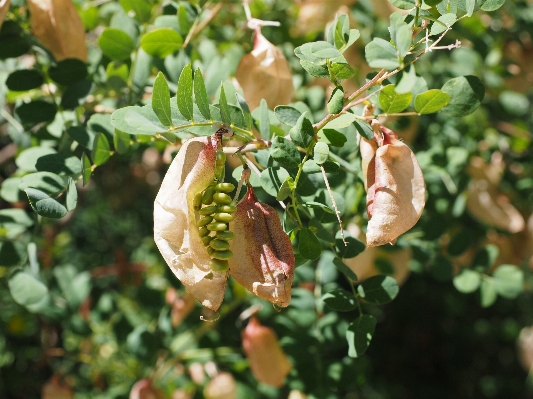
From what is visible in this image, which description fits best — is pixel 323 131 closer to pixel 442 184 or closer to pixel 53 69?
pixel 53 69

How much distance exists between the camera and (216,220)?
0.59 metres

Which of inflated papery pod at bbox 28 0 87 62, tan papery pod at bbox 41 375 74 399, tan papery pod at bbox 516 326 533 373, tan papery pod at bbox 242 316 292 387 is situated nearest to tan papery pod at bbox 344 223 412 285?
tan papery pod at bbox 242 316 292 387

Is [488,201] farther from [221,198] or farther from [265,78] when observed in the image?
[221,198]

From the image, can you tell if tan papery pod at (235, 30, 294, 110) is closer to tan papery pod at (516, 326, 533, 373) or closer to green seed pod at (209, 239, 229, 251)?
green seed pod at (209, 239, 229, 251)

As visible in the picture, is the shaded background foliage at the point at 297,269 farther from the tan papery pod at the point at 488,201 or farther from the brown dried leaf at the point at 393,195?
the brown dried leaf at the point at 393,195

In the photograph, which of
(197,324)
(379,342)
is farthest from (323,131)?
(379,342)

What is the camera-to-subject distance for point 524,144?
1.46 meters

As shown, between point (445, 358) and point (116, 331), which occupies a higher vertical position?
point (116, 331)

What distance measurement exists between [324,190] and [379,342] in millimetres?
1642

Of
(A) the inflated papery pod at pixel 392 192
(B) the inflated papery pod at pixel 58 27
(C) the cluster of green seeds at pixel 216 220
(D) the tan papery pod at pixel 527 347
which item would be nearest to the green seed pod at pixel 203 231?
(C) the cluster of green seeds at pixel 216 220

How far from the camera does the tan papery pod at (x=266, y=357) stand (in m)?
1.06

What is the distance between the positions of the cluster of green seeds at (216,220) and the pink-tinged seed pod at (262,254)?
0.02 m

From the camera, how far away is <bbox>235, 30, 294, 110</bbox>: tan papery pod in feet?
2.76

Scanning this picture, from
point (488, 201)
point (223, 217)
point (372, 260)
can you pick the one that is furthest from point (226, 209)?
point (488, 201)
